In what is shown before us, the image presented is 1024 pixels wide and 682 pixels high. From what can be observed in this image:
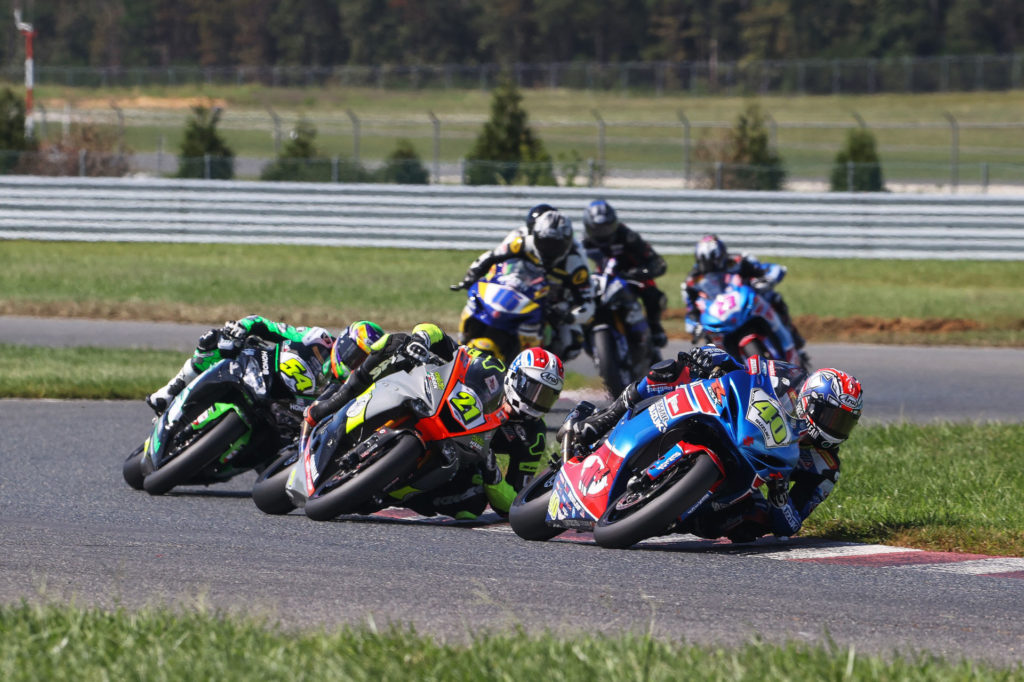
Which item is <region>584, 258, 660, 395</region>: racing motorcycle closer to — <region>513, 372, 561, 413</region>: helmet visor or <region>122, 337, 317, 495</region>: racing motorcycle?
<region>122, 337, 317, 495</region>: racing motorcycle

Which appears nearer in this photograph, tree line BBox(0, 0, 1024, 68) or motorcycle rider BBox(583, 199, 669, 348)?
motorcycle rider BBox(583, 199, 669, 348)

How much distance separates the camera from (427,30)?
82.8 m

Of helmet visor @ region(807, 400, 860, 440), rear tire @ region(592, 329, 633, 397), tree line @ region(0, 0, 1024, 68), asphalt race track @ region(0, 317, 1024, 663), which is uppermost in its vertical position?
tree line @ region(0, 0, 1024, 68)

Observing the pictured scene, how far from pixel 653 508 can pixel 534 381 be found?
1.08 metres

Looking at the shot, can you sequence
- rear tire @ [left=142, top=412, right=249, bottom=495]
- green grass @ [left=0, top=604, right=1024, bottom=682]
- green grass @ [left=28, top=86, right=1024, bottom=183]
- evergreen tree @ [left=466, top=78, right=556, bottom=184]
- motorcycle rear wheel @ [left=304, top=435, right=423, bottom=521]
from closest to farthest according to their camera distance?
green grass @ [left=0, top=604, right=1024, bottom=682] → motorcycle rear wheel @ [left=304, top=435, right=423, bottom=521] → rear tire @ [left=142, top=412, right=249, bottom=495] → evergreen tree @ [left=466, top=78, right=556, bottom=184] → green grass @ [left=28, top=86, right=1024, bottom=183]

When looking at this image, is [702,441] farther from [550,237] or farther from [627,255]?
[627,255]

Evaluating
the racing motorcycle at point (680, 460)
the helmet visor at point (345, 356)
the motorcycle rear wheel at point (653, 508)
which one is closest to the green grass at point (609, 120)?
the helmet visor at point (345, 356)

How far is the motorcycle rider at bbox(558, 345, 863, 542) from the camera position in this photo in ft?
22.9

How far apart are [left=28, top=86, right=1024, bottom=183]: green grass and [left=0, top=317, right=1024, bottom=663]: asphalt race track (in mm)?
37981

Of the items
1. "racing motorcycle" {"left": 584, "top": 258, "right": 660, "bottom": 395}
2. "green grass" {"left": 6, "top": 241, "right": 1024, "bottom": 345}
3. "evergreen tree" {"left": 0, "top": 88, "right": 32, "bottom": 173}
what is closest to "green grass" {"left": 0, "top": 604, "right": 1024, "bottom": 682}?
"racing motorcycle" {"left": 584, "top": 258, "right": 660, "bottom": 395}

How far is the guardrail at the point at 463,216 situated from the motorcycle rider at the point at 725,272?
11.6 meters

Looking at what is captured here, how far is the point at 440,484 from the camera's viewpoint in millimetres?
7566

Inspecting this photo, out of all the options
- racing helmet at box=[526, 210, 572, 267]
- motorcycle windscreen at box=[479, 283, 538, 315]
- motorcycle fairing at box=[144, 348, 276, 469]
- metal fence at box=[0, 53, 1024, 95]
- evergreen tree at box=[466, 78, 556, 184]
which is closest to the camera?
motorcycle fairing at box=[144, 348, 276, 469]

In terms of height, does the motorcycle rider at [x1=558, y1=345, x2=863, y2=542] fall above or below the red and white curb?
above
